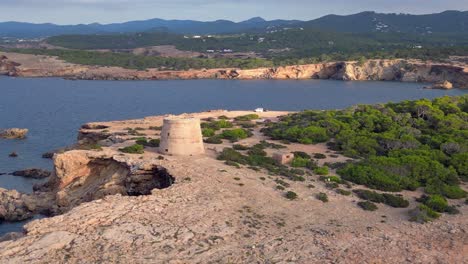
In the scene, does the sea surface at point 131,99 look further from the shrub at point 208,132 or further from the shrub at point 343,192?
the shrub at point 343,192

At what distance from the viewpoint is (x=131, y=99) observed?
90.5m

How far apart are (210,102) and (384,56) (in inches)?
2204

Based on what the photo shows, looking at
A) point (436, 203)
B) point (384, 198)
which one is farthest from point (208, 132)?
point (436, 203)

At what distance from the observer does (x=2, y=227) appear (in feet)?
98.7

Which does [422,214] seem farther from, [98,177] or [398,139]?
[98,177]

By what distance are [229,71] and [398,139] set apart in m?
93.1

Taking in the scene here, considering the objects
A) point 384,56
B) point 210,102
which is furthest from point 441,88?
point 210,102

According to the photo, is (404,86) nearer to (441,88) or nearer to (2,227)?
(441,88)

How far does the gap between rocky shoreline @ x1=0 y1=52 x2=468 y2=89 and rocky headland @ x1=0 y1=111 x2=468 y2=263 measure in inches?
3781

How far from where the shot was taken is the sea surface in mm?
58094

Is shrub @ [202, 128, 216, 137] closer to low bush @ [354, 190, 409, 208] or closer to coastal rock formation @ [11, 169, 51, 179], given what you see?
coastal rock formation @ [11, 169, 51, 179]

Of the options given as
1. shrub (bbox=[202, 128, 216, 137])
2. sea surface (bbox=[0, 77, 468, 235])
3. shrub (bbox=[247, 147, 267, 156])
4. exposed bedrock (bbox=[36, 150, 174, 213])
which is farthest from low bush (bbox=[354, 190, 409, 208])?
sea surface (bbox=[0, 77, 468, 235])

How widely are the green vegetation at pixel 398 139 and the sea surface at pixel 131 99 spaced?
2138cm

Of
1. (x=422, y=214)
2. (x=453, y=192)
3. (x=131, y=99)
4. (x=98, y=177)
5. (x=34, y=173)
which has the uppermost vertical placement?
(x=422, y=214)
